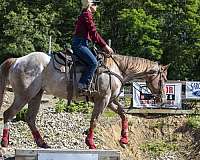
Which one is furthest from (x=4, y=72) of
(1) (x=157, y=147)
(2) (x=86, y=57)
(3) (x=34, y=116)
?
(1) (x=157, y=147)

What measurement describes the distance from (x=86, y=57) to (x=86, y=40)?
0.30 m

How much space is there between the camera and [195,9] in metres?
48.6

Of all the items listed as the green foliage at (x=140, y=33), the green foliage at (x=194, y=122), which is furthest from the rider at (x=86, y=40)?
the green foliage at (x=140, y=33)

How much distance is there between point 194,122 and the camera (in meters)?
23.2

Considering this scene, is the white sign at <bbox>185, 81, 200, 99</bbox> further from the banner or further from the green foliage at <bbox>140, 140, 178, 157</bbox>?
the green foliage at <bbox>140, 140, 178, 157</bbox>

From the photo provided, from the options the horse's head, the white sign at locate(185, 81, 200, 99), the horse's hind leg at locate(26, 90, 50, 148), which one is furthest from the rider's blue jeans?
the white sign at locate(185, 81, 200, 99)

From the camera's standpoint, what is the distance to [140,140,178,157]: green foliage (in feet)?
70.3

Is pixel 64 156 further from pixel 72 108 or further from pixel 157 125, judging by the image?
pixel 157 125

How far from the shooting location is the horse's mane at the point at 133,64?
11.3 metres

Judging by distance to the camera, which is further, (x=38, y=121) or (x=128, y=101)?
(x=128, y=101)

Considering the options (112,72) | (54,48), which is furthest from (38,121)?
(54,48)

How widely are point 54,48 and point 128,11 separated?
7.42 m

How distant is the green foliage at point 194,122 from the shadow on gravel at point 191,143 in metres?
0.13

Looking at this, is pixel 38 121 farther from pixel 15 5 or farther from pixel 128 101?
pixel 15 5
